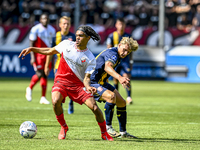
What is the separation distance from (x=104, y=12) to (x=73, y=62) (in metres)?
17.5

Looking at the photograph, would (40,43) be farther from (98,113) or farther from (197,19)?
(197,19)

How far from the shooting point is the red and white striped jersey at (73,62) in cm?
591

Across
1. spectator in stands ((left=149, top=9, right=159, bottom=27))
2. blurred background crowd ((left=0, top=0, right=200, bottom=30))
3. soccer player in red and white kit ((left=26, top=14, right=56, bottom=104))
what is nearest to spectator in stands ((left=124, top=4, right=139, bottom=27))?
blurred background crowd ((left=0, top=0, right=200, bottom=30))

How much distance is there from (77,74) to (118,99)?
2.89 ft

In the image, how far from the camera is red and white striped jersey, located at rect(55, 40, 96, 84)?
5.91m

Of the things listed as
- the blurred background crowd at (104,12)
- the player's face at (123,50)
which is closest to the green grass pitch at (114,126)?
the player's face at (123,50)

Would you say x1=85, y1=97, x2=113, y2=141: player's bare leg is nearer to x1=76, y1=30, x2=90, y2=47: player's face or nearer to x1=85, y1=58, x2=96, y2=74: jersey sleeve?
x1=85, y1=58, x2=96, y2=74: jersey sleeve

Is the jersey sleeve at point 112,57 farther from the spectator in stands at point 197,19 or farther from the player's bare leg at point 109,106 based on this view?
the spectator in stands at point 197,19

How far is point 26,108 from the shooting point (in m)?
9.87

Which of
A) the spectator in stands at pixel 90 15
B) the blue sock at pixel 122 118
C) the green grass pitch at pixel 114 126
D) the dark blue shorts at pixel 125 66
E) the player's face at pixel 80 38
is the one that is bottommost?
the green grass pitch at pixel 114 126

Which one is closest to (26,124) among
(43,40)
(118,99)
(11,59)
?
(118,99)

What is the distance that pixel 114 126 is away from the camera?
7.51 meters

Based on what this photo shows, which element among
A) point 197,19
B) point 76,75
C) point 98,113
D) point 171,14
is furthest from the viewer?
point 171,14

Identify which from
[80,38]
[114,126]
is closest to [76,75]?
[80,38]
